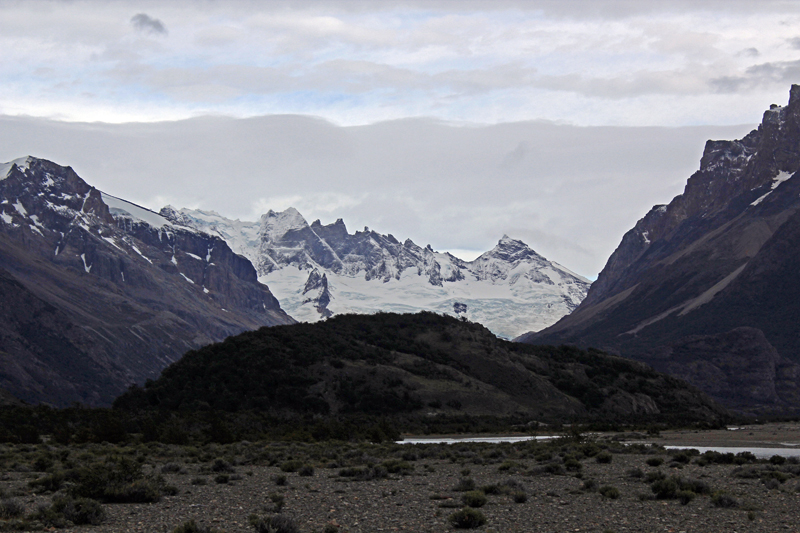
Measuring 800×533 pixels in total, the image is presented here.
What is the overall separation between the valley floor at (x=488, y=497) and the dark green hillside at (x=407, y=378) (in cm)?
6855

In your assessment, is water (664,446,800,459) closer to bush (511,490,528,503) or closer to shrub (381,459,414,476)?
shrub (381,459,414,476)

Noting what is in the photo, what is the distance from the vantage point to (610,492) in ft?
101

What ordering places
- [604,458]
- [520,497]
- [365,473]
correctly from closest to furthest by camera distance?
1. [520,497]
2. [365,473]
3. [604,458]

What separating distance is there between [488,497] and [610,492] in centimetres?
439

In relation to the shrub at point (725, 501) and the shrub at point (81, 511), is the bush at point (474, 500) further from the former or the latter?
the shrub at point (81, 511)

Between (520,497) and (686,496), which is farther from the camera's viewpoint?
(520,497)

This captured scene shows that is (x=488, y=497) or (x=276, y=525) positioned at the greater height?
(x=276, y=525)

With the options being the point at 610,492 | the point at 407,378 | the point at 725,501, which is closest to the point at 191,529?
the point at 610,492

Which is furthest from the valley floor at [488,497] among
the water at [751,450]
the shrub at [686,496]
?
the water at [751,450]

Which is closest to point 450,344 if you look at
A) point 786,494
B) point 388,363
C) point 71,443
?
point 388,363

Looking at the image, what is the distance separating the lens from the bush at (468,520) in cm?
2570

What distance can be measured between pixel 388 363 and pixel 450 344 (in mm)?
17848

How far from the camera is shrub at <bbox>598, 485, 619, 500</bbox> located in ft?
100

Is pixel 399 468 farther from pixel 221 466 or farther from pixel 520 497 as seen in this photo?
pixel 520 497
